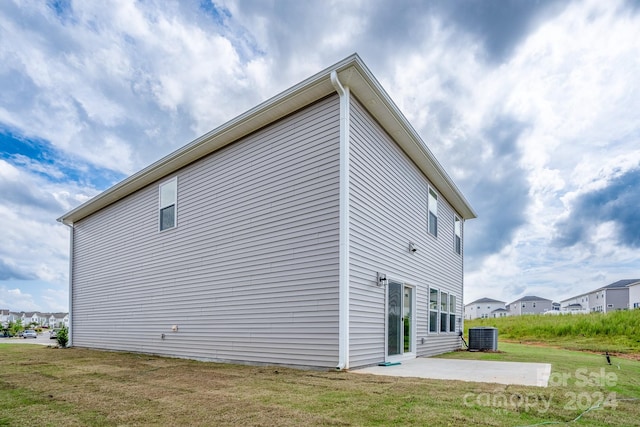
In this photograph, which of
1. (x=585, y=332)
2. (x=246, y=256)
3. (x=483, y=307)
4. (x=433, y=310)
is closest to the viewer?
(x=246, y=256)

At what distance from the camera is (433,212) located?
37.1 ft

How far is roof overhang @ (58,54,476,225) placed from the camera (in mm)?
6434

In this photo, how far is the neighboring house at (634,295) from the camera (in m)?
40.6

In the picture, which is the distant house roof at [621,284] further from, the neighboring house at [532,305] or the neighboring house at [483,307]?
the neighboring house at [483,307]

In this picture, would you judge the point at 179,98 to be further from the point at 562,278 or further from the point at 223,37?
the point at 562,278

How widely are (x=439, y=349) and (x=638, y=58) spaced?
8.66m

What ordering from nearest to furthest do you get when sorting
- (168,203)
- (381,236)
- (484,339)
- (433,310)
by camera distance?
(381,236)
(168,203)
(433,310)
(484,339)

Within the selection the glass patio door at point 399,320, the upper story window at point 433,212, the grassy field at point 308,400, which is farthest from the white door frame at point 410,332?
the upper story window at point 433,212

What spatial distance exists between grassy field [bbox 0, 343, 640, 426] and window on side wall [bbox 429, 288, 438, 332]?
4.30 metres

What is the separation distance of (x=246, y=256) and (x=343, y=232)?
2.46 meters

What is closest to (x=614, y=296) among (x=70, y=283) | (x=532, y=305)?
(x=532, y=305)

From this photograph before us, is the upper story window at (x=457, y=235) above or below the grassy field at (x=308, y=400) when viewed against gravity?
above

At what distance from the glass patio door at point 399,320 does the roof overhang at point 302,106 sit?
126 inches

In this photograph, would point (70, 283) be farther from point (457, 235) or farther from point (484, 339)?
point (484, 339)
